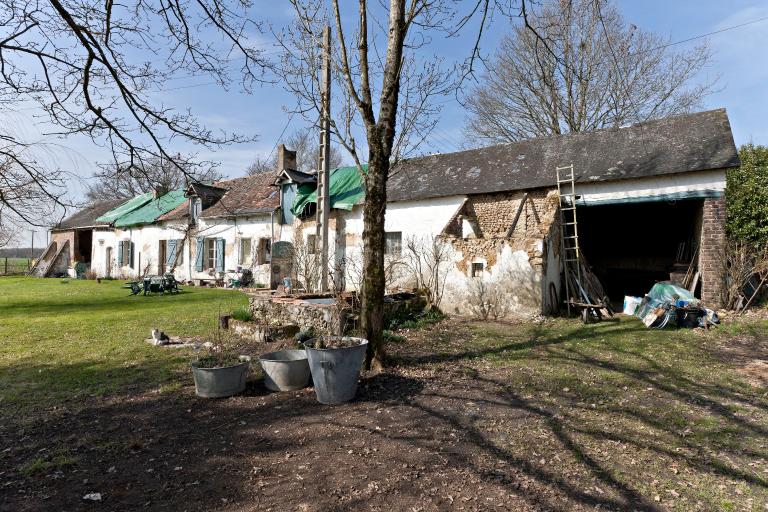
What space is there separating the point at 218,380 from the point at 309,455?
206 cm

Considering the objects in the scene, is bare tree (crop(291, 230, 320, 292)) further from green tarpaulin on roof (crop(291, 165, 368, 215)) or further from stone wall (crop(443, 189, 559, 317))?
stone wall (crop(443, 189, 559, 317))

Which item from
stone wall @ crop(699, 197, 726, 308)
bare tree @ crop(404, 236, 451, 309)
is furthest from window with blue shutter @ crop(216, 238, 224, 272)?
stone wall @ crop(699, 197, 726, 308)

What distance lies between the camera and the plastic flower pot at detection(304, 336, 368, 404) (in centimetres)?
495

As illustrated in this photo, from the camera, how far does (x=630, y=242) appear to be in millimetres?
16922

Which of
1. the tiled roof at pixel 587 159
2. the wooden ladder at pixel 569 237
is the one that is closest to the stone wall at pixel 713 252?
the tiled roof at pixel 587 159

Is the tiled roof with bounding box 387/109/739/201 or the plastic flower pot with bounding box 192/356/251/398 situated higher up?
the tiled roof with bounding box 387/109/739/201

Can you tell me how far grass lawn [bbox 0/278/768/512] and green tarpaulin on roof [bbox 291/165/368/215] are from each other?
9144 mm

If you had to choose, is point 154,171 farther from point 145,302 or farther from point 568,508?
point 145,302

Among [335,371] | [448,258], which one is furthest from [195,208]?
[335,371]

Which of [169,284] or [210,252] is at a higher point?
[210,252]

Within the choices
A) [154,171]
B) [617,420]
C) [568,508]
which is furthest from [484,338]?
[154,171]

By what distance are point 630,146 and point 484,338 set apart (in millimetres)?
7915

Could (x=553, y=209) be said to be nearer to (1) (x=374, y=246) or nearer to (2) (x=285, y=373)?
(1) (x=374, y=246)

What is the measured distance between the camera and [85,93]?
364 centimetres
